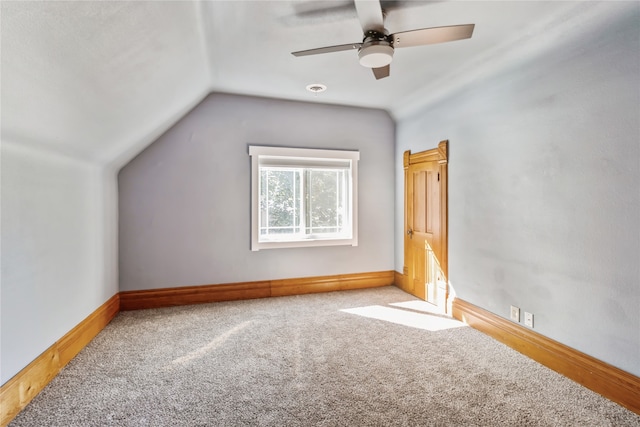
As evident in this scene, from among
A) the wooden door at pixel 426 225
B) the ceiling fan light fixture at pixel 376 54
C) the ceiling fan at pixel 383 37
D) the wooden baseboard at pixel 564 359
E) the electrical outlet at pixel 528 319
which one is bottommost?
the wooden baseboard at pixel 564 359

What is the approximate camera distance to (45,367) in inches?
90.4

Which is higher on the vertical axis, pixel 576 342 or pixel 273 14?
pixel 273 14

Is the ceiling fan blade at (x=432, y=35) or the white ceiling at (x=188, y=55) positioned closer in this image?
the white ceiling at (x=188, y=55)

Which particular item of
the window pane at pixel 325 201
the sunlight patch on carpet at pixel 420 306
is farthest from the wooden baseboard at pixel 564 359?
the window pane at pixel 325 201

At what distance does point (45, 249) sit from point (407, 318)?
3.24m

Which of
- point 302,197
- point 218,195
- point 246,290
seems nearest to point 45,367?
point 246,290

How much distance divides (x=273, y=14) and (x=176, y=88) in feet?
4.16

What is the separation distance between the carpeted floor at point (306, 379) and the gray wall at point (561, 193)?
1.53 feet

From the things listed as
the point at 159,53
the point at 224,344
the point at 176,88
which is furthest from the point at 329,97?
the point at 224,344

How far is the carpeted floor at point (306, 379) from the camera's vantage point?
196 cm

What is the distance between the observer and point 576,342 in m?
2.41

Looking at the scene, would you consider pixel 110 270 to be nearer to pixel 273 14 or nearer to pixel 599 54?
pixel 273 14

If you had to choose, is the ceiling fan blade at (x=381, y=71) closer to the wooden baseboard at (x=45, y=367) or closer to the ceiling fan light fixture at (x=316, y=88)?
the ceiling fan light fixture at (x=316, y=88)

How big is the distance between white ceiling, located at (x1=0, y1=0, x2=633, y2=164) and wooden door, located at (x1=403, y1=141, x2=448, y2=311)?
2.73 ft
